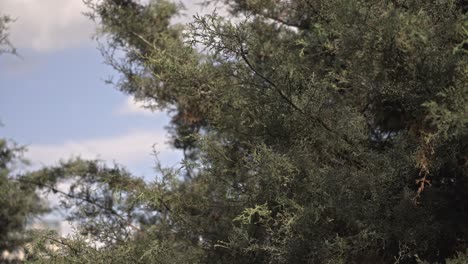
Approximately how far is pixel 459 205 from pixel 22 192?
1323 centimetres

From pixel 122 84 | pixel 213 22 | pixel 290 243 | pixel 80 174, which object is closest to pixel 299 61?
pixel 213 22

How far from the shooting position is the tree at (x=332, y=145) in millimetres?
5805

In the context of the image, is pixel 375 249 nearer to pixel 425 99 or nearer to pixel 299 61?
pixel 425 99

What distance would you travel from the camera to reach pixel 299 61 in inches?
340

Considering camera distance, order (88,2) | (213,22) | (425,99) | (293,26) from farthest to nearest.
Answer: (88,2) < (293,26) < (213,22) < (425,99)

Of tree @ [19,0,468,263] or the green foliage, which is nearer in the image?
tree @ [19,0,468,263]

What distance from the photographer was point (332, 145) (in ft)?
23.6

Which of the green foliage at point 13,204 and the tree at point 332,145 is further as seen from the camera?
the green foliage at point 13,204

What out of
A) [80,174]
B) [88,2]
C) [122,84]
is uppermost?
[88,2]

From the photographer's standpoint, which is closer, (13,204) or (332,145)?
(332,145)

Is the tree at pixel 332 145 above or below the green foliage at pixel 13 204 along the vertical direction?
below

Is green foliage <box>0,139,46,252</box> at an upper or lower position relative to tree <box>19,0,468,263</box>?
upper

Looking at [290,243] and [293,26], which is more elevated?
[293,26]

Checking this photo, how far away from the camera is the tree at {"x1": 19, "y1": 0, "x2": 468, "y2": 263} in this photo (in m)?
5.80
